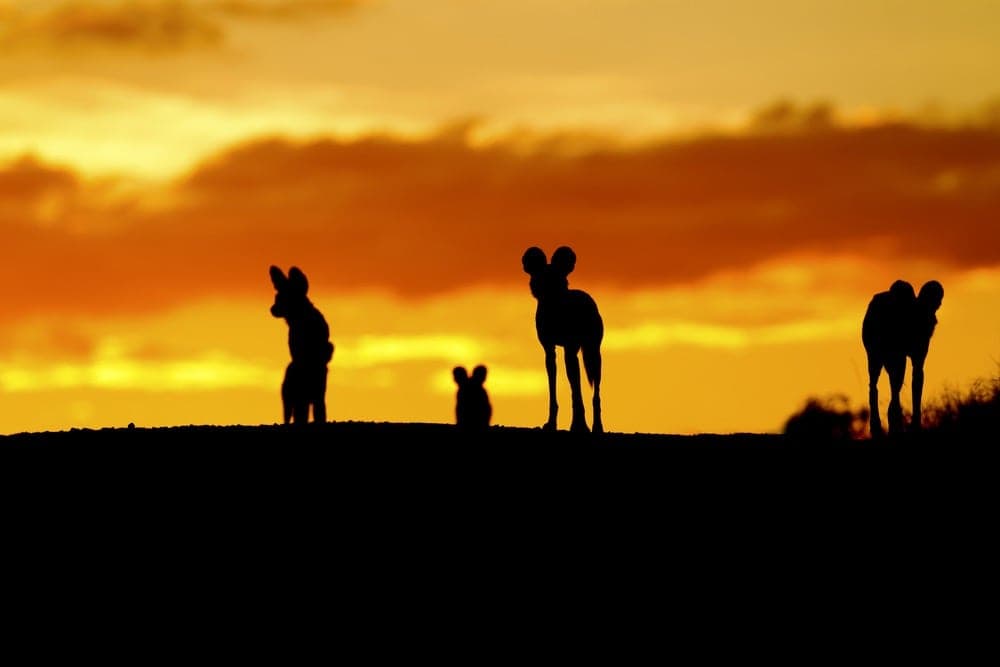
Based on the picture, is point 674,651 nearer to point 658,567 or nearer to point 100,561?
point 658,567

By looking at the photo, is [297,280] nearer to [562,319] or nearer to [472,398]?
[562,319]

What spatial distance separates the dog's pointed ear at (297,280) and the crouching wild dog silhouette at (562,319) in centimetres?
273

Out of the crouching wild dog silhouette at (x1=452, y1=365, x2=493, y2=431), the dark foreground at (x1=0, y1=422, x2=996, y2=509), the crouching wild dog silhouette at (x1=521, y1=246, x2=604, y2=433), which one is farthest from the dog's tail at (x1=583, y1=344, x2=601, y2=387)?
the crouching wild dog silhouette at (x1=452, y1=365, x2=493, y2=431)

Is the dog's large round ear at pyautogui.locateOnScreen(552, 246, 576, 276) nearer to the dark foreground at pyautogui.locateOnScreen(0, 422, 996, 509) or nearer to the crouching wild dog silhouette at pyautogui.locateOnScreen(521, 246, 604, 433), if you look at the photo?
the crouching wild dog silhouette at pyautogui.locateOnScreen(521, 246, 604, 433)

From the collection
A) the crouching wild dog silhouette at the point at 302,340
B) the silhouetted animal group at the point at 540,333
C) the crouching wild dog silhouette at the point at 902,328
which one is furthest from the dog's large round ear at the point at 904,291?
the crouching wild dog silhouette at the point at 302,340

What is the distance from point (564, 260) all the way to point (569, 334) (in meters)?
0.94

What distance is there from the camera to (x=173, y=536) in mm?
23625

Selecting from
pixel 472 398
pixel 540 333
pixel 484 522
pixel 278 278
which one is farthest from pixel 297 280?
pixel 472 398

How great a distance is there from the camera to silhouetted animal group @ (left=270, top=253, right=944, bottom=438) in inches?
1121

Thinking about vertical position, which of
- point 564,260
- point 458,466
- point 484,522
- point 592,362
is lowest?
point 484,522

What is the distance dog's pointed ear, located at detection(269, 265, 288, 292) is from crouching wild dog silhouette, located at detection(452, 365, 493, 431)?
8.30 m

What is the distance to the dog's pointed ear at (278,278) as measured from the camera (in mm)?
29062

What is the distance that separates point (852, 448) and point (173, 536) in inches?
352

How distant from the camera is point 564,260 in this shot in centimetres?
2831
